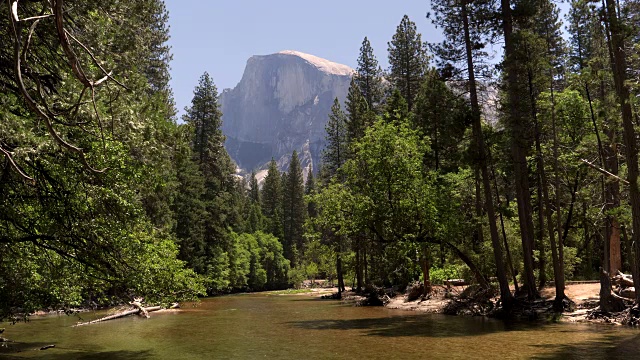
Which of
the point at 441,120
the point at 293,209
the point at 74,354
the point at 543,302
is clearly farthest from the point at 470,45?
the point at 293,209

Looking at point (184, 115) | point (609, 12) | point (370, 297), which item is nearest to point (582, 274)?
point (370, 297)

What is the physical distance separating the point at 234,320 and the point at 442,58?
16184 millimetres

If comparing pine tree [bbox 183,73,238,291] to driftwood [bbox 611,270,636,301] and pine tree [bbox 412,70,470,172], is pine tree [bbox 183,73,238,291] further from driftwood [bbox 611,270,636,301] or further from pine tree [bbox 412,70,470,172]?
driftwood [bbox 611,270,636,301]

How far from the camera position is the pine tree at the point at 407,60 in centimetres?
4725

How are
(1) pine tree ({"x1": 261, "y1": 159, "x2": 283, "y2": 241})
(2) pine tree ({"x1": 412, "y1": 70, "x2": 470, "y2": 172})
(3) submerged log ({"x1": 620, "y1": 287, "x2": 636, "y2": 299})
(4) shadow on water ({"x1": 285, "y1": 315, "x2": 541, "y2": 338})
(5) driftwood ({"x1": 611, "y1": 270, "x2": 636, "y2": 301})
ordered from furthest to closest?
(1) pine tree ({"x1": 261, "y1": 159, "x2": 283, "y2": 241}) → (2) pine tree ({"x1": 412, "y1": 70, "x2": 470, "y2": 172}) → (3) submerged log ({"x1": 620, "y1": 287, "x2": 636, "y2": 299}) → (5) driftwood ({"x1": 611, "y1": 270, "x2": 636, "y2": 301}) → (4) shadow on water ({"x1": 285, "y1": 315, "x2": 541, "y2": 338})

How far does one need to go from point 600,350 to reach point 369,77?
4478 centimetres

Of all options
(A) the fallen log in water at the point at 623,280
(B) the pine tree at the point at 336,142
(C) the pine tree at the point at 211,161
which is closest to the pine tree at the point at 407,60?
(B) the pine tree at the point at 336,142

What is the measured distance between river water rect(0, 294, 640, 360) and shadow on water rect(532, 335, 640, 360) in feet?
0.07

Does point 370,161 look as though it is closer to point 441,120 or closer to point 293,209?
point 441,120

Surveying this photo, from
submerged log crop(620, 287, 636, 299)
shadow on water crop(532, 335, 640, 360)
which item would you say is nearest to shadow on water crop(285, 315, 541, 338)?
shadow on water crop(532, 335, 640, 360)

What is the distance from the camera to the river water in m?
12.5

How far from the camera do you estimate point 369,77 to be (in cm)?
5397

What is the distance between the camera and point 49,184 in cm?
974

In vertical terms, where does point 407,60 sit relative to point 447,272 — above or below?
above
